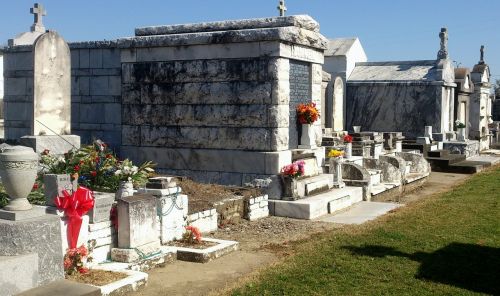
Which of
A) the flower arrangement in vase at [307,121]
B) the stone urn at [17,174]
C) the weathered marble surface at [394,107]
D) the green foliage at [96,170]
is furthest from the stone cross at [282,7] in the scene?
the weathered marble surface at [394,107]

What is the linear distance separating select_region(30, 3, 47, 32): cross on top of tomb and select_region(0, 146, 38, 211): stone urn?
10269mm

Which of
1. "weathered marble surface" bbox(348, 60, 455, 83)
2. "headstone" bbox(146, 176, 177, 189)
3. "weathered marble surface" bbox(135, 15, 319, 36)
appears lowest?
"headstone" bbox(146, 176, 177, 189)

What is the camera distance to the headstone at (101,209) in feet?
21.0

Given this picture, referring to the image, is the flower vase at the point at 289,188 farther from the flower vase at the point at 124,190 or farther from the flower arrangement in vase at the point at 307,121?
the flower vase at the point at 124,190

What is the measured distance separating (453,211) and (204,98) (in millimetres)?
5293

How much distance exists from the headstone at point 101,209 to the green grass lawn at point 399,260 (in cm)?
193

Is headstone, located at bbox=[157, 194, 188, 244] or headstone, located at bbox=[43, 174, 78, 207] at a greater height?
headstone, located at bbox=[43, 174, 78, 207]

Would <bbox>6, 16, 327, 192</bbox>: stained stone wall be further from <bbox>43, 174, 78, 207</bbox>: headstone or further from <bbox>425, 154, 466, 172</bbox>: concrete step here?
<bbox>425, 154, 466, 172</bbox>: concrete step

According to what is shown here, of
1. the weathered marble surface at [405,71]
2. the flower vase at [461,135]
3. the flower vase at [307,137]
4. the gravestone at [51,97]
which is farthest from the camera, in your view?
the weathered marble surface at [405,71]

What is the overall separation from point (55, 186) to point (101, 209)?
2.00 ft

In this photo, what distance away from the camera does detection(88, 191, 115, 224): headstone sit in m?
6.40

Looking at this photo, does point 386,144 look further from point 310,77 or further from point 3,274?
point 3,274

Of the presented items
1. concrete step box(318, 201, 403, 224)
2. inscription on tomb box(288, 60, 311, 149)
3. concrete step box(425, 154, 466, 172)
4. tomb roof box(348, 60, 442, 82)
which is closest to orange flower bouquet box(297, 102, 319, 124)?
inscription on tomb box(288, 60, 311, 149)

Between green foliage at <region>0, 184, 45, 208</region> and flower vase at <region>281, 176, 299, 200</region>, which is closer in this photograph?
green foliage at <region>0, 184, 45, 208</region>
